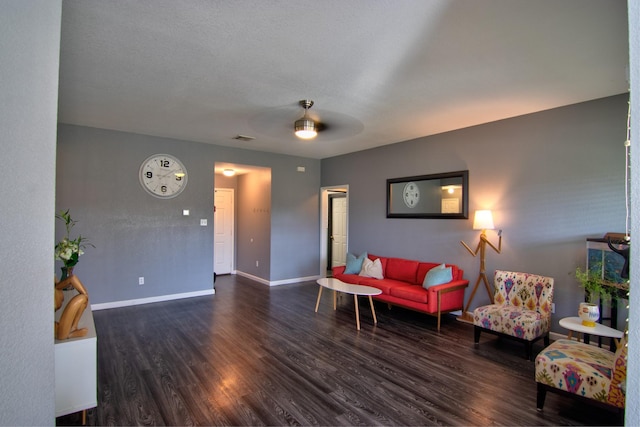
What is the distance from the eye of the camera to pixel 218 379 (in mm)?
2852

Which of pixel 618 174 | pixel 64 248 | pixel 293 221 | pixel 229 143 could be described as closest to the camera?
pixel 64 248

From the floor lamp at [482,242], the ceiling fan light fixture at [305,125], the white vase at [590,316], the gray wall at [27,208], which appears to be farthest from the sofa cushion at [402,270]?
the gray wall at [27,208]

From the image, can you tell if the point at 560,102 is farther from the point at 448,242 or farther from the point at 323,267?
the point at 323,267

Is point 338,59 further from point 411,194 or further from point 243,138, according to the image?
point 411,194

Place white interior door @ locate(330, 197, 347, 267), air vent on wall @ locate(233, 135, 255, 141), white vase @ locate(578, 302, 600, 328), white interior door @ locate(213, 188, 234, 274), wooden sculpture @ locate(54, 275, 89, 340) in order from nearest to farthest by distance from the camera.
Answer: wooden sculpture @ locate(54, 275, 89, 340)
white vase @ locate(578, 302, 600, 328)
air vent on wall @ locate(233, 135, 255, 141)
white interior door @ locate(213, 188, 234, 274)
white interior door @ locate(330, 197, 347, 267)

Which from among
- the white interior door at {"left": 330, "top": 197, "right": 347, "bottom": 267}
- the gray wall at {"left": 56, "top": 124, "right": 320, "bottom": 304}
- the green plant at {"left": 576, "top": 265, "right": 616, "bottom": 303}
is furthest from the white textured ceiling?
the white interior door at {"left": 330, "top": 197, "right": 347, "bottom": 267}

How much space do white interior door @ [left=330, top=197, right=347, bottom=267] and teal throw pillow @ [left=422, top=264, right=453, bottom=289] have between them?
388 centimetres

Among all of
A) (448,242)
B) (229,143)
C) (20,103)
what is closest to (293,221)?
(229,143)

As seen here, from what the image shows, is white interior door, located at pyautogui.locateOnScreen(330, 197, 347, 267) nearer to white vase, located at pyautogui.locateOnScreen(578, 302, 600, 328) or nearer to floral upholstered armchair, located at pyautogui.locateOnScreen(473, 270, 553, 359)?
floral upholstered armchair, located at pyautogui.locateOnScreen(473, 270, 553, 359)

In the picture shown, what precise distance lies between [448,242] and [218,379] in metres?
3.63

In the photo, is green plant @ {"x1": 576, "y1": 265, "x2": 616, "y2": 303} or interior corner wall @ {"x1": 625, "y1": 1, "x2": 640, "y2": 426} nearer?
interior corner wall @ {"x1": 625, "y1": 1, "x2": 640, "y2": 426}

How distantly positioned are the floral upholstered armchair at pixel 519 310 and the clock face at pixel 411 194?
1.80 metres

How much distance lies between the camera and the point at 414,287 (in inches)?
186

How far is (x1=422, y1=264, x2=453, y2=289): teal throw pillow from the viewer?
4441 mm
